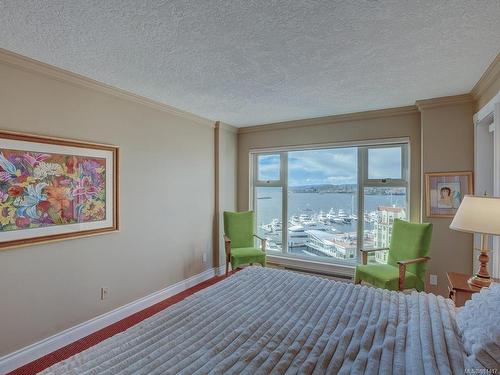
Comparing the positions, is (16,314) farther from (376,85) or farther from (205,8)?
(376,85)

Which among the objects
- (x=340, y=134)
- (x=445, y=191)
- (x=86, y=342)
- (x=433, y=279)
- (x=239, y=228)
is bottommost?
(x=86, y=342)

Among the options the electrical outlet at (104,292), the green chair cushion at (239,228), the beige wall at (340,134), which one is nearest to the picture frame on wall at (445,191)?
the beige wall at (340,134)

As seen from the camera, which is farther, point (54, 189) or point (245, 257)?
point (245, 257)

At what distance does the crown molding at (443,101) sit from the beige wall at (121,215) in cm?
296

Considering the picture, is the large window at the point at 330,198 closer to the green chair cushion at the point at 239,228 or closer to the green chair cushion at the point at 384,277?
the green chair cushion at the point at 239,228

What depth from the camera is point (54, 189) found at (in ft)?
7.90

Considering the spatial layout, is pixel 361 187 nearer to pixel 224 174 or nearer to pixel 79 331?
pixel 224 174

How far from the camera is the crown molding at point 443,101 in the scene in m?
3.07

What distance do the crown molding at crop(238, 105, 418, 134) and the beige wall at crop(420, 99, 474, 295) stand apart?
292 millimetres

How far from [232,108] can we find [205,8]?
2039mm

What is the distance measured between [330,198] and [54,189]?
365 centimetres

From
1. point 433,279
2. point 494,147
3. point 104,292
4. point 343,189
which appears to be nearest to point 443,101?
point 494,147

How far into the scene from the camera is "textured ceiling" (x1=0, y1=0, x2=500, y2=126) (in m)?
1.58

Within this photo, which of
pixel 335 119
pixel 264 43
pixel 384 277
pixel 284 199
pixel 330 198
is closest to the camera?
pixel 264 43
